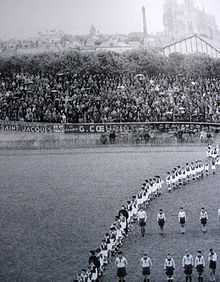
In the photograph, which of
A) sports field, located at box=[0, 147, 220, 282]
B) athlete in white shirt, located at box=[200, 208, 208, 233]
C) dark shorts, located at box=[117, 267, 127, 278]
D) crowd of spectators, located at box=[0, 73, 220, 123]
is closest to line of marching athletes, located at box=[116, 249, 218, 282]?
dark shorts, located at box=[117, 267, 127, 278]

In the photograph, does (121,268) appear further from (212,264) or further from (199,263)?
(212,264)

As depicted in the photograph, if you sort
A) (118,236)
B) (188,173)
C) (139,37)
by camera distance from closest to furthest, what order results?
(118,236)
(188,173)
(139,37)

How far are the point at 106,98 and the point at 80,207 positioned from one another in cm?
1169

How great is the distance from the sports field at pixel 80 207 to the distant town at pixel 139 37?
495 centimetres

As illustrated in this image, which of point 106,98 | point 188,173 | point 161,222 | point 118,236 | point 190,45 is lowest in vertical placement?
point 118,236

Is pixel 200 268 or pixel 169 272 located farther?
pixel 200 268

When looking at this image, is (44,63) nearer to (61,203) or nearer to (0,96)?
(0,96)

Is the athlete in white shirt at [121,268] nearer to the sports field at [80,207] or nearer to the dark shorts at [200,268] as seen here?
the sports field at [80,207]

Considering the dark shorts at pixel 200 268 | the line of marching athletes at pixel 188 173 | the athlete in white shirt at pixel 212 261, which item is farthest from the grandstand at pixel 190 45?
the dark shorts at pixel 200 268

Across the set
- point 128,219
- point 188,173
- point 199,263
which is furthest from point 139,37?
point 199,263

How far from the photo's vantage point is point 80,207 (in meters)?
15.7

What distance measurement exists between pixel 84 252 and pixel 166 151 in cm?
1254

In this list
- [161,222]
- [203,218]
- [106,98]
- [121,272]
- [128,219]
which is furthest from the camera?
[106,98]

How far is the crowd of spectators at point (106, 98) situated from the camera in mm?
24328
